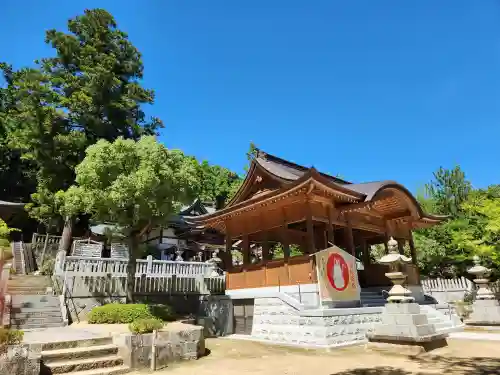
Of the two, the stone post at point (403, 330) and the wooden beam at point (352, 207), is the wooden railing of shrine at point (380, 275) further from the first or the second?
the stone post at point (403, 330)

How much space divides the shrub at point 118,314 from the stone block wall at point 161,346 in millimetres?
1929

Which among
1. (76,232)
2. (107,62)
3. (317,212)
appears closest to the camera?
(317,212)

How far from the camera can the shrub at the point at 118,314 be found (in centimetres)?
1113

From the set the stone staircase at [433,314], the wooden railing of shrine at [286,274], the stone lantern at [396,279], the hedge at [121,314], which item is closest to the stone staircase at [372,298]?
the stone staircase at [433,314]

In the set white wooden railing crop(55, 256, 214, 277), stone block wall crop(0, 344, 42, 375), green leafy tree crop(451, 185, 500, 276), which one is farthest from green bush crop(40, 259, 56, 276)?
green leafy tree crop(451, 185, 500, 276)

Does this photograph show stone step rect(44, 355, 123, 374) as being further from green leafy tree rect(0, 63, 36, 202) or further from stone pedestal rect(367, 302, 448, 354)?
green leafy tree rect(0, 63, 36, 202)

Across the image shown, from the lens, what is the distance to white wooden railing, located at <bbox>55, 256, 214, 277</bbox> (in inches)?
578

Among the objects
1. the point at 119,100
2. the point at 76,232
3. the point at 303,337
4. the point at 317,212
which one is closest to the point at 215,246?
the point at 76,232

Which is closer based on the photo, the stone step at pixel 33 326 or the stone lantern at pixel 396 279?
the stone lantern at pixel 396 279

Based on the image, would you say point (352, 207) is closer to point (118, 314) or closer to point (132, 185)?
point (132, 185)

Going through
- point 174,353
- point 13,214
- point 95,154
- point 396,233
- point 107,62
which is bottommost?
point 174,353

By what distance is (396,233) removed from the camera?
1864cm

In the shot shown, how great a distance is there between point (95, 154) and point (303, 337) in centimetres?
993

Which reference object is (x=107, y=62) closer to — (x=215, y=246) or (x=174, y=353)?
(x=215, y=246)
